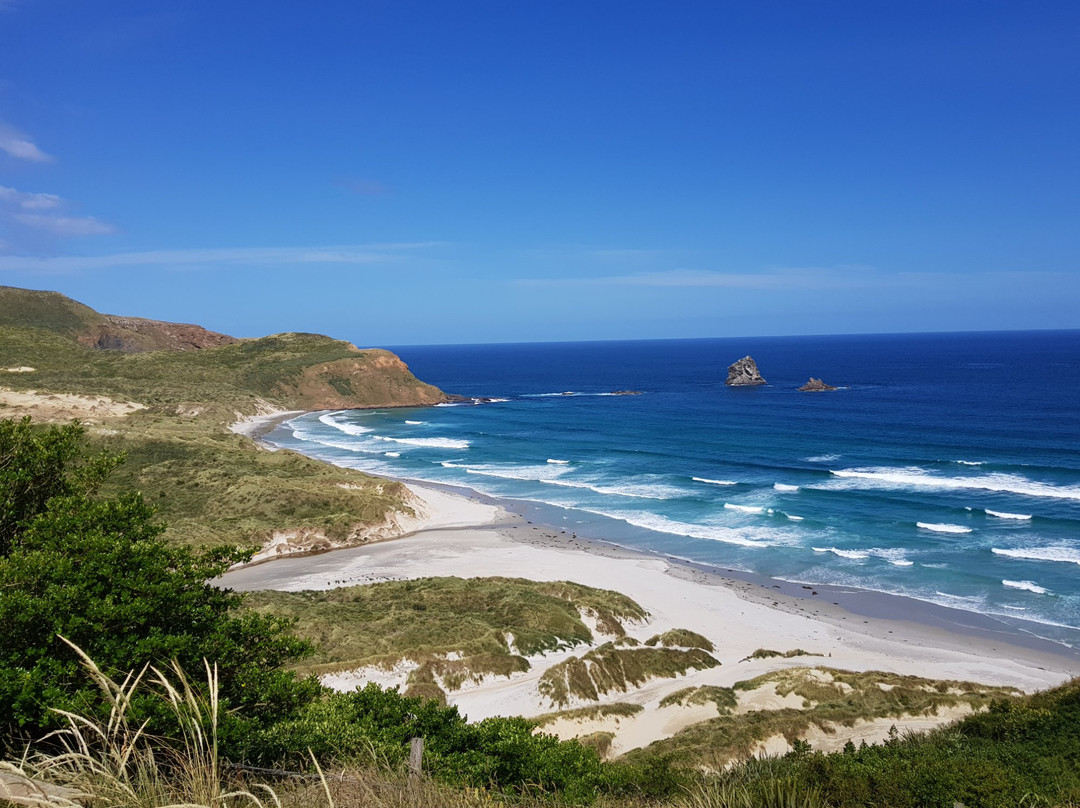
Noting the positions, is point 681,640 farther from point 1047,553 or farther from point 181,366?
point 181,366

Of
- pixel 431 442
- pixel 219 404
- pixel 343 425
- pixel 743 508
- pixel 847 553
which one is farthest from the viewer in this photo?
pixel 343 425

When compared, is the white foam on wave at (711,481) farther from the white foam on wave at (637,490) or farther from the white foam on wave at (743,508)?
the white foam on wave at (743,508)

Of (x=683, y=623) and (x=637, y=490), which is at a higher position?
(x=637, y=490)

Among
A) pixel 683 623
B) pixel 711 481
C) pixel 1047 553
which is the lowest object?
pixel 683 623

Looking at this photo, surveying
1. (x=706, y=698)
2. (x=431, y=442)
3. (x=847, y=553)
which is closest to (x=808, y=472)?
(x=847, y=553)

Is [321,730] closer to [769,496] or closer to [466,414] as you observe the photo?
[769,496]

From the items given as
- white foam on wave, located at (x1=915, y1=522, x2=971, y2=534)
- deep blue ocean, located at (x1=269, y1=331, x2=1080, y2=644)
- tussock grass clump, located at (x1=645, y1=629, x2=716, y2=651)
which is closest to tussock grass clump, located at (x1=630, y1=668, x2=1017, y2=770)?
tussock grass clump, located at (x1=645, y1=629, x2=716, y2=651)

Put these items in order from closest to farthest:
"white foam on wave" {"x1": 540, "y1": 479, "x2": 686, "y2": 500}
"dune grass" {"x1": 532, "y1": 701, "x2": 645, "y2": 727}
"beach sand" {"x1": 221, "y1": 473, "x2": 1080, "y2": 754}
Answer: "dune grass" {"x1": 532, "y1": 701, "x2": 645, "y2": 727}
"beach sand" {"x1": 221, "y1": 473, "x2": 1080, "y2": 754}
"white foam on wave" {"x1": 540, "y1": 479, "x2": 686, "y2": 500}

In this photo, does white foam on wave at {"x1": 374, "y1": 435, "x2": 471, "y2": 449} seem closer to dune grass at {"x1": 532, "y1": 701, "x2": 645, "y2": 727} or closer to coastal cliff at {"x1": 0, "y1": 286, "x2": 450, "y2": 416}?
coastal cliff at {"x1": 0, "y1": 286, "x2": 450, "y2": 416}
